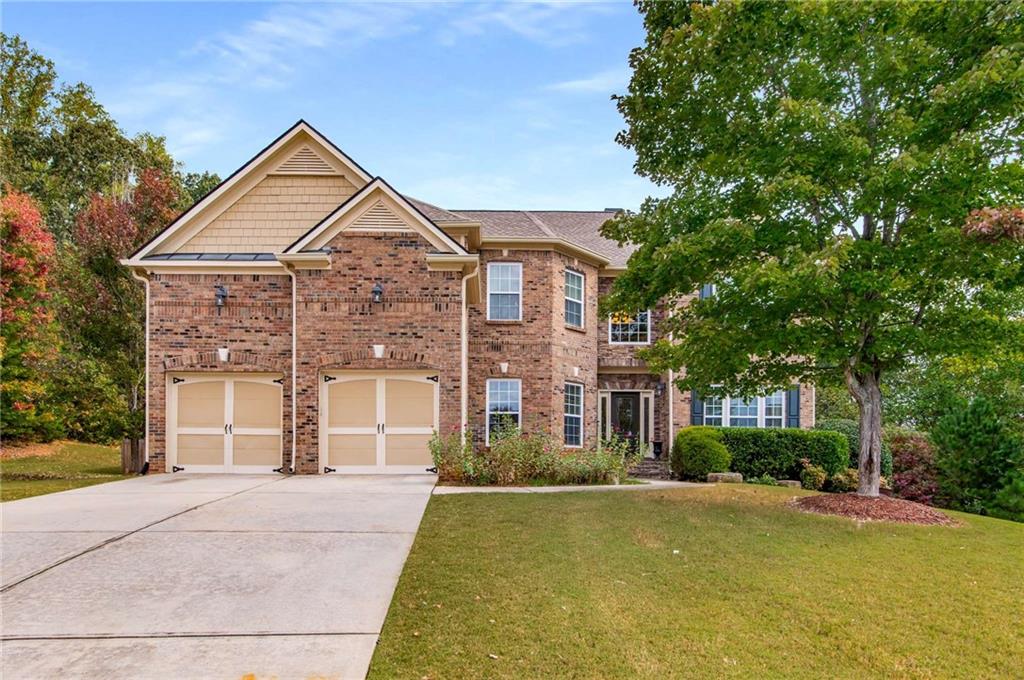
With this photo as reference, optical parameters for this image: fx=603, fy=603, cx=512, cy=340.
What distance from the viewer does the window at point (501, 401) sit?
15.6 meters

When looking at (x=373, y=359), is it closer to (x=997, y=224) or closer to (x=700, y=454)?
(x=700, y=454)

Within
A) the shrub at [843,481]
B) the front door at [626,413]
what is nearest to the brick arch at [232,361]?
the front door at [626,413]

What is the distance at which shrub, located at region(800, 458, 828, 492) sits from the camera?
15594 millimetres

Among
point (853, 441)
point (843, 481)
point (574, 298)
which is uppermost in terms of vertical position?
point (574, 298)

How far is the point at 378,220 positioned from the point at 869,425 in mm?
9951

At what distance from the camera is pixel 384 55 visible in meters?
14.1

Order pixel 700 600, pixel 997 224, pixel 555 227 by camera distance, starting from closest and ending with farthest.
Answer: pixel 700 600 → pixel 997 224 → pixel 555 227

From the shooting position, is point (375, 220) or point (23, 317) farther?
point (23, 317)

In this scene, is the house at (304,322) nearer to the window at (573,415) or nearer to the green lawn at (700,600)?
the window at (573,415)

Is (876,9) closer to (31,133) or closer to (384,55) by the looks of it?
(384,55)

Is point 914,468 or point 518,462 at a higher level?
point 518,462

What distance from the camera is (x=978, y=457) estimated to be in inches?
481

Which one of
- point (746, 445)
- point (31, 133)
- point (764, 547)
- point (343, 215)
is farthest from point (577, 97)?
point (31, 133)

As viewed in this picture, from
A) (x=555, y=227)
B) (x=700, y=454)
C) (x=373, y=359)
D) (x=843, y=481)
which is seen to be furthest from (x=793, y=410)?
(x=373, y=359)
